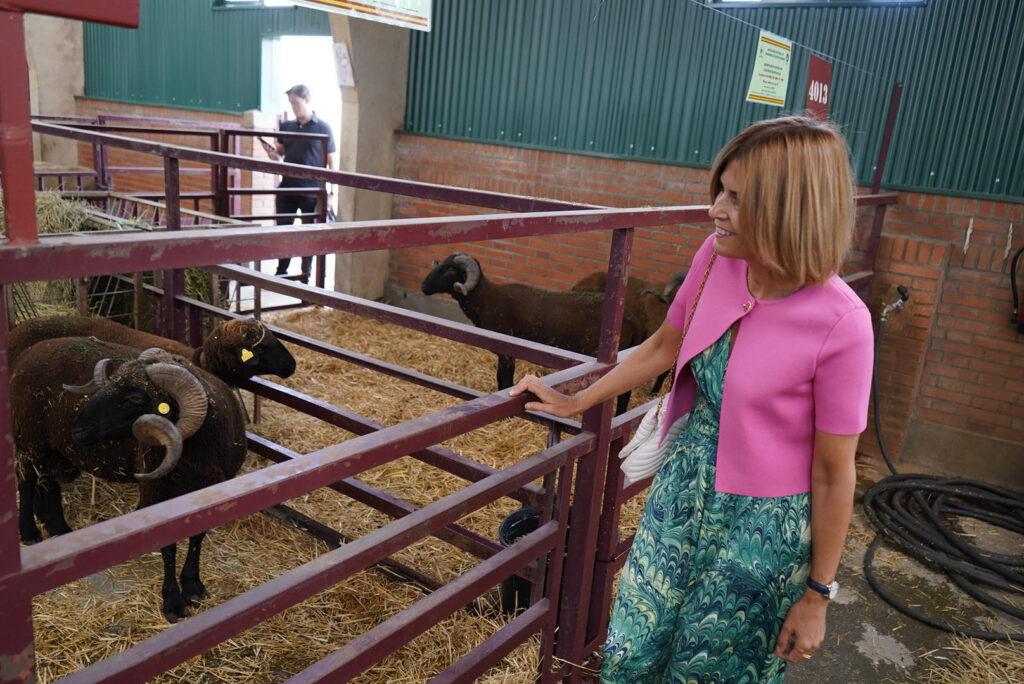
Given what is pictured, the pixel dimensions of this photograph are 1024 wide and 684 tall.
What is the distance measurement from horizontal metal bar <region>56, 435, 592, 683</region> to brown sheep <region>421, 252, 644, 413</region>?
399 centimetres

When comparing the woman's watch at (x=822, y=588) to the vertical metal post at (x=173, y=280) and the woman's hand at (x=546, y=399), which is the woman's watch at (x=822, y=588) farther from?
the vertical metal post at (x=173, y=280)

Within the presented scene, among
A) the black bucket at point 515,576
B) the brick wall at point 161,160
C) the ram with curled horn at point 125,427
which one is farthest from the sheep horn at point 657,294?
the brick wall at point 161,160

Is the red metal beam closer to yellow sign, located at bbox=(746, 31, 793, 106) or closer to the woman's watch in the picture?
the woman's watch

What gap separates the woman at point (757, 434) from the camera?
1.49m

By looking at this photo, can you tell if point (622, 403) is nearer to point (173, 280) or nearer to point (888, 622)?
point (888, 622)

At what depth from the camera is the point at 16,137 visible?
1.08m

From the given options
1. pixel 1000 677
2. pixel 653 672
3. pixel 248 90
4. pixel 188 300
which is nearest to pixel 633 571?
pixel 653 672

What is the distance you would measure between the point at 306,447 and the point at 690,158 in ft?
14.5

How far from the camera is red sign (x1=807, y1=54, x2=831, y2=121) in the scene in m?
5.28

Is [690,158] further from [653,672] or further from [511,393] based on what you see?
[653,672]

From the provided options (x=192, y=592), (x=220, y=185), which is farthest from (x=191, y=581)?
(x=220, y=185)

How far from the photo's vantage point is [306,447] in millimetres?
5039

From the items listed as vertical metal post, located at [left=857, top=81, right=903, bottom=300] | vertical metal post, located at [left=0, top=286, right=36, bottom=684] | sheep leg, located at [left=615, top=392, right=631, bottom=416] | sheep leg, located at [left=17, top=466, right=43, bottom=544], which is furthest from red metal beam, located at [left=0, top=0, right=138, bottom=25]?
vertical metal post, located at [left=857, top=81, right=903, bottom=300]

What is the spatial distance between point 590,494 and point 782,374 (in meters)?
1.20
